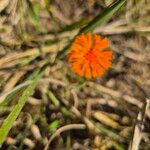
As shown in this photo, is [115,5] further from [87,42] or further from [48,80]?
[48,80]

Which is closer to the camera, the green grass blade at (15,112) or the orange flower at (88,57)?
the green grass blade at (15,112)

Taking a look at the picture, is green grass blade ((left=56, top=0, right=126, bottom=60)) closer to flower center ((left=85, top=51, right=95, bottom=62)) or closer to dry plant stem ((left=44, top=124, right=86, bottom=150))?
flower center ((left=85, top=51, right=95, bottom=62))

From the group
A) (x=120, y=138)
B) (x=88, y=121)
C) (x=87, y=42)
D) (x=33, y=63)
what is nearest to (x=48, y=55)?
(x=33, y=63)

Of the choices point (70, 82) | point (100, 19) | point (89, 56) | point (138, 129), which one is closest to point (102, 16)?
point (100, 19)

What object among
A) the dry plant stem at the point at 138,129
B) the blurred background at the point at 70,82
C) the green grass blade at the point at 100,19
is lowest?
the dry plant stem at the point at 138,129

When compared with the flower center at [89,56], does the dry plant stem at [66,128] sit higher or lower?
lower

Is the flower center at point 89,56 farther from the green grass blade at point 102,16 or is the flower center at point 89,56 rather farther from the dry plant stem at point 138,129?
the dry plant stem at point 138,129

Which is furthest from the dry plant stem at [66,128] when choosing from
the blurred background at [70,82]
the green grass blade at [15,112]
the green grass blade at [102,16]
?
the green grass blade at [102,16]
